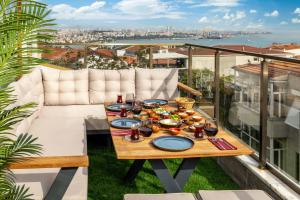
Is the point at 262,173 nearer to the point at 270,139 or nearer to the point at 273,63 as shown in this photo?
the point at 270,139

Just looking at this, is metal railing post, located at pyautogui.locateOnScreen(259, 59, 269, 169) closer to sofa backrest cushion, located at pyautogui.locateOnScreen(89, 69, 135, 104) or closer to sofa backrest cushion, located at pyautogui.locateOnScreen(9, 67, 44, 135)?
sofa backrest cushion, located at pyautogui.locateOnScreen(9, 67, 44, 135)

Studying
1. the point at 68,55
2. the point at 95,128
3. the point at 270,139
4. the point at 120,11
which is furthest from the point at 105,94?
the point at 120,11

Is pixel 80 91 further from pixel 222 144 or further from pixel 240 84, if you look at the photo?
pixel 222 144

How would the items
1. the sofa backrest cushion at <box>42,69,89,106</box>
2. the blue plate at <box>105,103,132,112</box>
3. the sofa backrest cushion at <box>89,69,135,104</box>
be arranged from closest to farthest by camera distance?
the blue plate at <box>105,103,132,112</box> → the sofa backrest cushion at <box>42,69,89,106</box> → the sofa backrest cushion at <box>89,69,135,104</box>

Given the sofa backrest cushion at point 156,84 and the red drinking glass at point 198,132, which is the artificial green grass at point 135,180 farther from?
the sofa backrest cushion at point 156,84

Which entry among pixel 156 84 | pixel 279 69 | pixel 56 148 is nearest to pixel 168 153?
pixel 56 148

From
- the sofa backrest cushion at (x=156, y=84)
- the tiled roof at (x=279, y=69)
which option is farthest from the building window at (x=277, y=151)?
the sofa backrest cushion at (x=156, y=84)

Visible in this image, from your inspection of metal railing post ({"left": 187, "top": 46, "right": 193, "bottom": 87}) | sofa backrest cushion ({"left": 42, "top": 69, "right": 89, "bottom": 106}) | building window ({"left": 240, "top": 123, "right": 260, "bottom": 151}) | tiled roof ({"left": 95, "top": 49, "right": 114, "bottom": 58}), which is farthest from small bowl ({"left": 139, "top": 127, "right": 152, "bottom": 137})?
tiled roof ({"left": 95, "top": 49, "right": 114, "bottom": 58})
